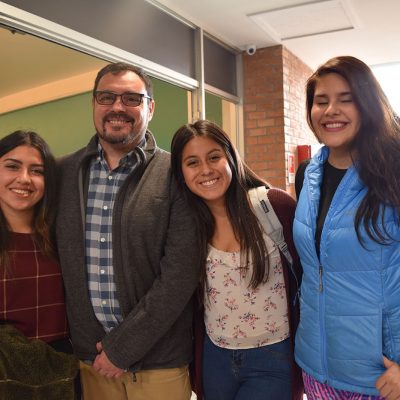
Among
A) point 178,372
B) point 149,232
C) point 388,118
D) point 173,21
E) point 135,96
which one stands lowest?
point 178,372

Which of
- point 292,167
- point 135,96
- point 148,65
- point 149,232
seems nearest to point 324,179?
point 149,232

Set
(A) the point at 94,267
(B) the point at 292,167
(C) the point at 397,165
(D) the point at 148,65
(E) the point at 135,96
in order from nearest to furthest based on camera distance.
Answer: (C) the point at 397,165 → (A) the point at 94,267 → (E) the point at 135,96 → (D) the point at 148,65 → (B) the point at 292,167

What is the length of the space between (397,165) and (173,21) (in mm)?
2873

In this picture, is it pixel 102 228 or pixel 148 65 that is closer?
pixel 102 228

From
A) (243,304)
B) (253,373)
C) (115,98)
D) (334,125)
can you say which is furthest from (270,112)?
(253,373)

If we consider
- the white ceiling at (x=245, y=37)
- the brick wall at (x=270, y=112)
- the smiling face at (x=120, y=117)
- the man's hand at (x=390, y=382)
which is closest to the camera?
the man's hand at (x=390, y=382)

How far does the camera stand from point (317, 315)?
1.35 m

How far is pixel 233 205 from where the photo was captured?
1.64m

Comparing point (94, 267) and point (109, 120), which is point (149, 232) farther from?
point (109, 120)

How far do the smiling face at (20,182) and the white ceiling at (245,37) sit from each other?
1.77m

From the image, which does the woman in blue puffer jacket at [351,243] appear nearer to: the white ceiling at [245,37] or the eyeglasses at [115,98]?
the eyeglasses at [115,98]

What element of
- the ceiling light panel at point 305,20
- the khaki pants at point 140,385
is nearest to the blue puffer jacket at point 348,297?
the khaki pants at point 140,385

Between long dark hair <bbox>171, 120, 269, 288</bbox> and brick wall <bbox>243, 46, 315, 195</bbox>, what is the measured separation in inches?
120

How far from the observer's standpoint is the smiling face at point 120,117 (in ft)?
5.50
